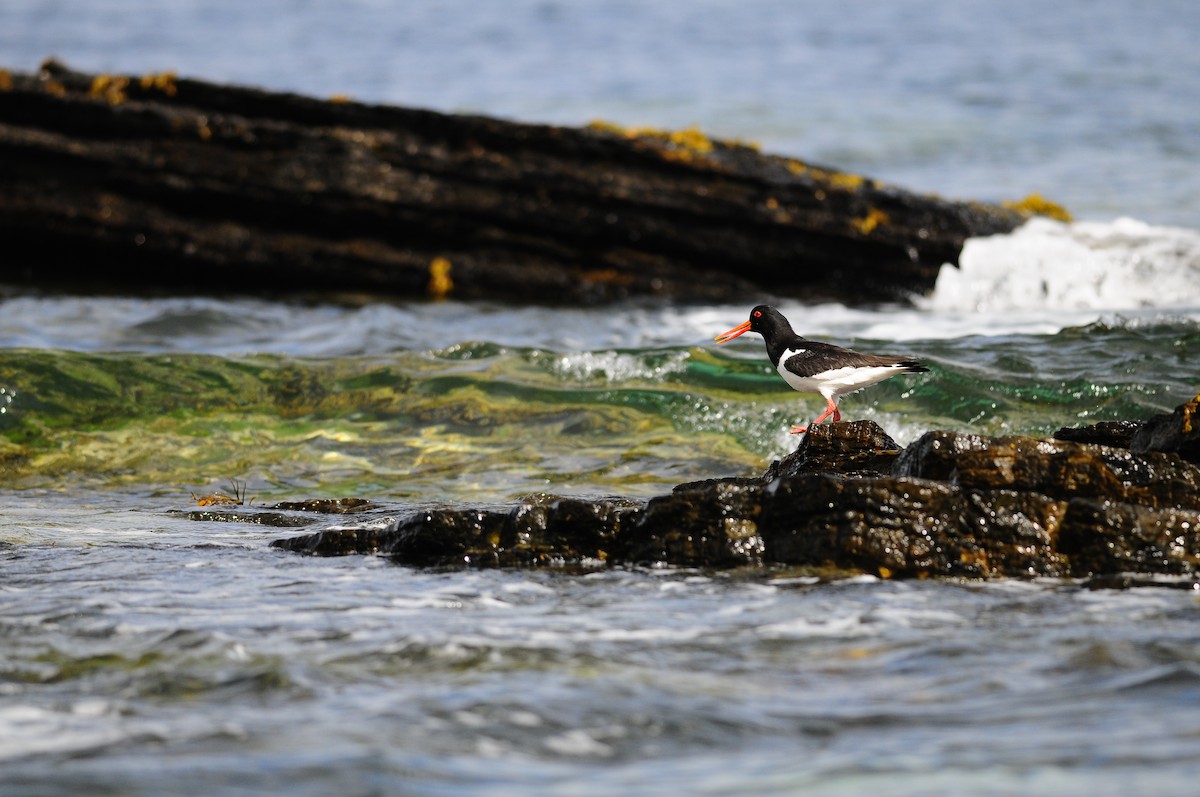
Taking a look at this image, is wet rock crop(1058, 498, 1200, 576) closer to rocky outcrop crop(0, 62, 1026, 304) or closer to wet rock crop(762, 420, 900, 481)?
wet rock crop(762, 420, 900, 481)

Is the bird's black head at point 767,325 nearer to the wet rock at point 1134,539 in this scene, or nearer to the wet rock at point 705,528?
the wet rock at point 705,528

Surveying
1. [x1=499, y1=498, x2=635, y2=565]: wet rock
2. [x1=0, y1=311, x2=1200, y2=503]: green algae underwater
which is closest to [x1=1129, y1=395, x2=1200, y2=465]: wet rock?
[x1=499, y1=498, x2=635, y2=565]: wet rock

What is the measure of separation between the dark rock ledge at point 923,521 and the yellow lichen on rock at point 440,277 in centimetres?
925

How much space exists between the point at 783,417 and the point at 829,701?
233 inches

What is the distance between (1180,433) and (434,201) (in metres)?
9.97

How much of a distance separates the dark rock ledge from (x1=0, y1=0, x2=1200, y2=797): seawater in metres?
0.17

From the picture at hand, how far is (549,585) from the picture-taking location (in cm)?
582

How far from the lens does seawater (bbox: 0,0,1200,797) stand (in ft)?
13.1

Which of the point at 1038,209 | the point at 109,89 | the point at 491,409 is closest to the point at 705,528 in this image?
the point at 491,409

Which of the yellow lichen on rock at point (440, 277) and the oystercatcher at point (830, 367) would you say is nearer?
the oystercatcher at point (830, 367)

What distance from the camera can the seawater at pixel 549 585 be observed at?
3.99 metres

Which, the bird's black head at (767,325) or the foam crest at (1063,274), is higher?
the foam crest at (1063,274)

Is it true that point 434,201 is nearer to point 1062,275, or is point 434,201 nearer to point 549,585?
point 1062,275

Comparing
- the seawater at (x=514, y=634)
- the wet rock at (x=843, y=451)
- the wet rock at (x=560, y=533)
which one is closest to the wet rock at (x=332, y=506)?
the seawater at (x=514, y=634)
